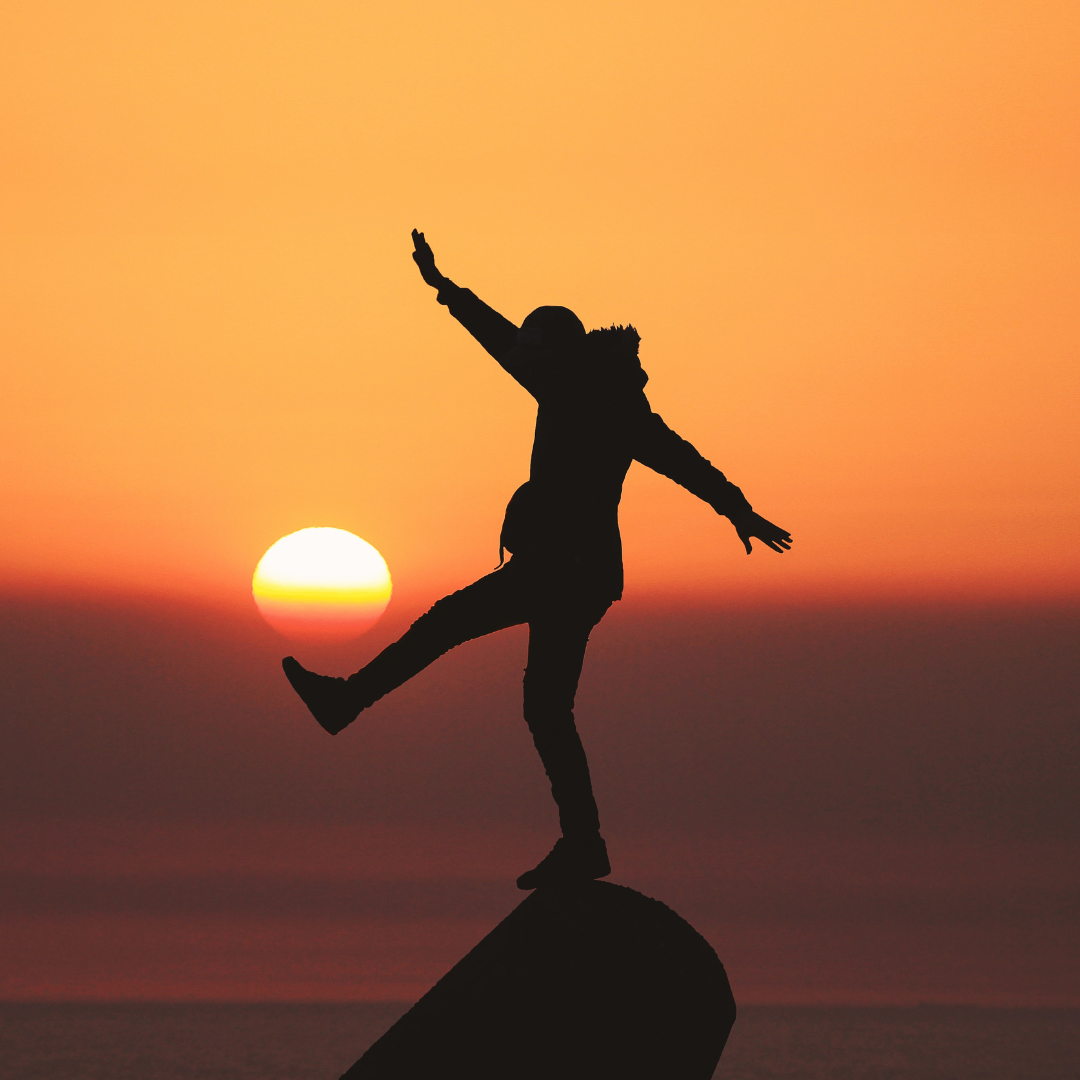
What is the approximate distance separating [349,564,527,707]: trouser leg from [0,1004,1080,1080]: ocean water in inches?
3044

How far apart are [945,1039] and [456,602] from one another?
10499cm

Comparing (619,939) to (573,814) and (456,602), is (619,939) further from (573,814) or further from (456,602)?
(456,602)

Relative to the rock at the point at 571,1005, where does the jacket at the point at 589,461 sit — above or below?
above

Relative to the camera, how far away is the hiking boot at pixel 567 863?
709 centimetres

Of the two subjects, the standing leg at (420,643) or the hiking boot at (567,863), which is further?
the hiking boot at (567,863)

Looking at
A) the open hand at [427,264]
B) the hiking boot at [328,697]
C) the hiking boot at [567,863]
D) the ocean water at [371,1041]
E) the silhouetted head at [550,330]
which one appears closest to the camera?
the silhouetted head at [550,330]

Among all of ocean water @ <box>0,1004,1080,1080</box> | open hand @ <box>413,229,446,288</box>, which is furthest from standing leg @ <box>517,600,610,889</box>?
ocean water @ <box>0,1004,1080,1080</box>

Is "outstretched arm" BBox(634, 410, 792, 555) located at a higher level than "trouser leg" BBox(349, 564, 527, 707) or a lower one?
higher

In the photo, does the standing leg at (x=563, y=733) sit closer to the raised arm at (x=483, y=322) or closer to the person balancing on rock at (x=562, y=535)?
the person balancing on rock at (x=562, y=535)

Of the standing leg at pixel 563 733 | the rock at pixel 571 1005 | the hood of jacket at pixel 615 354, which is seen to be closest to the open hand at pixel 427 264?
the hood of jacket at pixel 615 354

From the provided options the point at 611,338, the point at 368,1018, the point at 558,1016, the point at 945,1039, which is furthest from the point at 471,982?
the point at 368,1018

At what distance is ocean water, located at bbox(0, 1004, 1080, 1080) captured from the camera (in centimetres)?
8862

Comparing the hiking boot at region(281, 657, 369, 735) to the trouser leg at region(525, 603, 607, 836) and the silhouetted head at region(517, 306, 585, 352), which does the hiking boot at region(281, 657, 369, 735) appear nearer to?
the trouser leg at region(525, 603, 607, 836)

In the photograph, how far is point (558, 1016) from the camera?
263 inches
